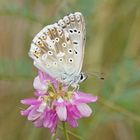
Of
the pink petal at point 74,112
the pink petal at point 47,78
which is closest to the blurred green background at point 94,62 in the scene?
the pink petal at point 47,78

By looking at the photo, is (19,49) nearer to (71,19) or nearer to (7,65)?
(7,65)

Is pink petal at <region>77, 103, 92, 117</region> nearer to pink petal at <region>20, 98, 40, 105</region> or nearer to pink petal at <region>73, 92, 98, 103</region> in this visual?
pink petal at <region>73, 92, 98, 103</region>

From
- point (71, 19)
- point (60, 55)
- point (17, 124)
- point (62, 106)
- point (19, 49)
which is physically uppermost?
point (71, 19)

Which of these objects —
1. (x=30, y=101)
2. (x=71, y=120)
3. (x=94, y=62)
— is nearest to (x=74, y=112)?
(x=71, y=120)

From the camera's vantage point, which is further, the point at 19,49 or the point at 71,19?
the point at 19,49

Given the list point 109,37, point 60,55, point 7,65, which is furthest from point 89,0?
point 60,55

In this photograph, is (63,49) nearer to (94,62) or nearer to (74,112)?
(74,112)
